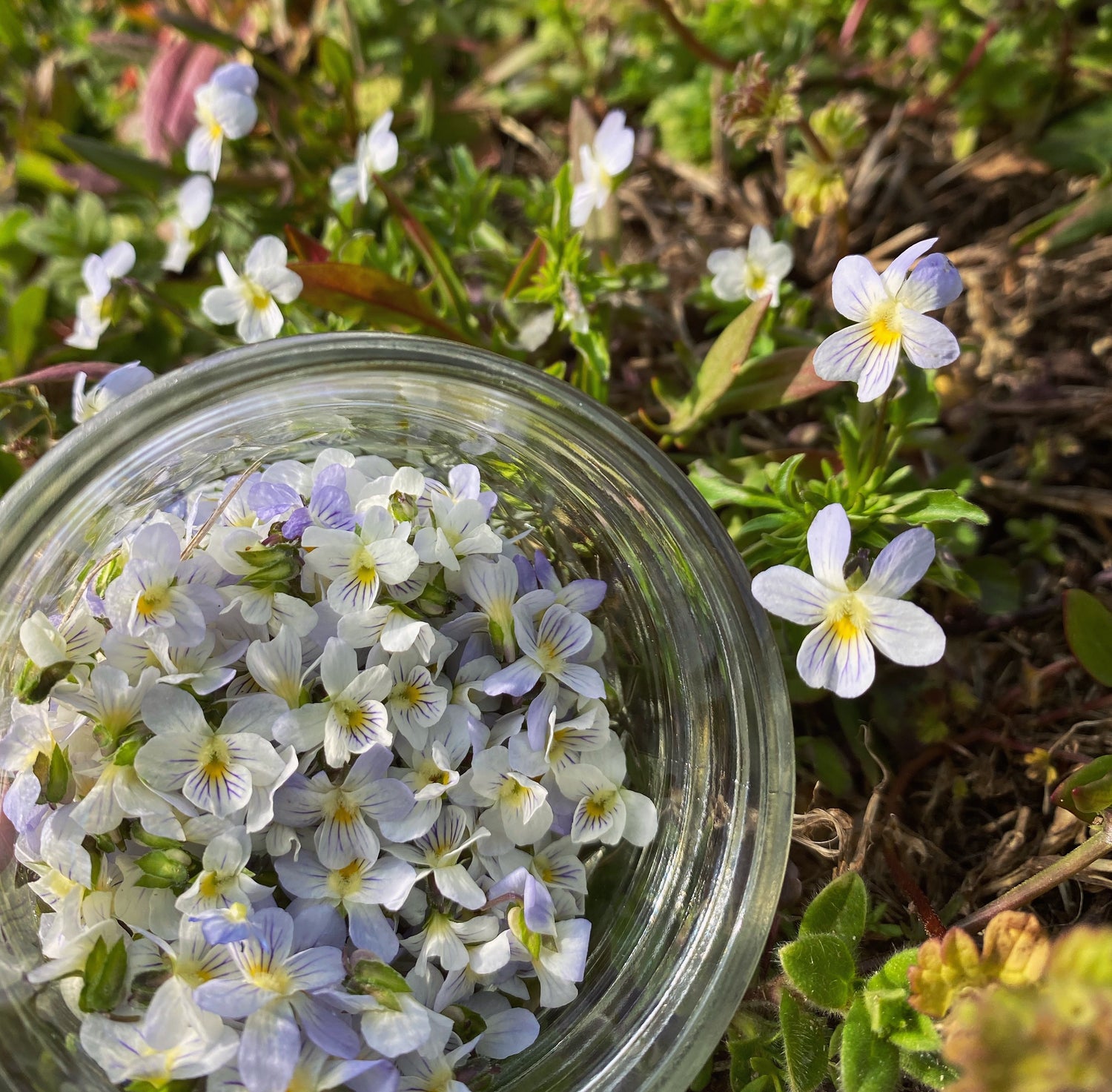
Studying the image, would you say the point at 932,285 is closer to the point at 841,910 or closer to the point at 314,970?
the point at 841,910

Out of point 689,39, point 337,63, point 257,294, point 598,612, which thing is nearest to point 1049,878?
point 598,612

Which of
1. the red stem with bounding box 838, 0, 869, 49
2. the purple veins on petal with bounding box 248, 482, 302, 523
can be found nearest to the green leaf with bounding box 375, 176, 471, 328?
the purple veins on petal with bounding box 248, 482, 302, 523

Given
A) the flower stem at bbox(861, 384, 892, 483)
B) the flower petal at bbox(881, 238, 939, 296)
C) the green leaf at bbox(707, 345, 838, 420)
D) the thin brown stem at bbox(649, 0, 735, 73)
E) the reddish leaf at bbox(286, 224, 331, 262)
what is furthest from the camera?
the thin brown stem at bbox(649, 0, 735, 73)

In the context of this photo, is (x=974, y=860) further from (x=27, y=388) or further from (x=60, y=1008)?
(x=27, y=388)

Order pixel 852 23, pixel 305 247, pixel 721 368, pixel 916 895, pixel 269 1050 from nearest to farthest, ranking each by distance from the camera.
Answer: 1. pixel 269 1050
2. pixel 916 895
3. pixel 721 368
4. pixel 305 247
5. pixel 852 23

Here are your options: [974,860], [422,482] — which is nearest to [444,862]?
[422,482]

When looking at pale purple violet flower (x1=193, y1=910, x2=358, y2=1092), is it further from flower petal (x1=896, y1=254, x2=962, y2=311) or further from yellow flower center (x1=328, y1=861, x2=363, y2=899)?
flower petal (x1=896, y1=254, x2=962, y2=311)
